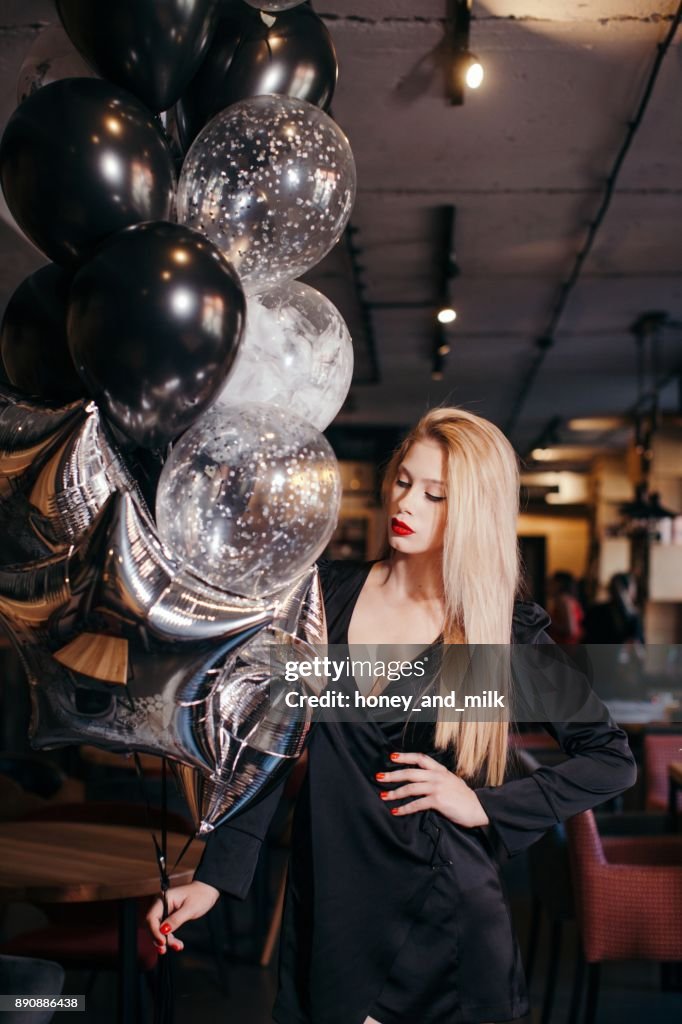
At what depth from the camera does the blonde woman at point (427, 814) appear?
4.21ft

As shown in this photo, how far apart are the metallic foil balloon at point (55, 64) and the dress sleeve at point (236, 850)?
1.11m

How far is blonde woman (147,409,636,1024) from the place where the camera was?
128 centimetres

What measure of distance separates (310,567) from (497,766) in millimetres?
420

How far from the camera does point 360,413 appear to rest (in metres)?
9.41

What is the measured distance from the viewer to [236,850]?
1.31 metres

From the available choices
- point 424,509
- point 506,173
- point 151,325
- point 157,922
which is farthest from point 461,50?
point 157,922

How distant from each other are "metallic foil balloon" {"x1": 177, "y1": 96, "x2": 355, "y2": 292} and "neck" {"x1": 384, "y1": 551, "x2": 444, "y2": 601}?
0.50 metres

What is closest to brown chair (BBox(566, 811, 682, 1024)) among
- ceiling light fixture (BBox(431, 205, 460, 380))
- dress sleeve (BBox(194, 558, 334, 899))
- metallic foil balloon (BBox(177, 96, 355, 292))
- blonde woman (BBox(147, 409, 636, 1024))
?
blonde woman (BBox(147, 409, 636, 1024))

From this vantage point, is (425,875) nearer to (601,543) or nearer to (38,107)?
(38,107)

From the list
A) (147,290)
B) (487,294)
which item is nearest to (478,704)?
(147,290)

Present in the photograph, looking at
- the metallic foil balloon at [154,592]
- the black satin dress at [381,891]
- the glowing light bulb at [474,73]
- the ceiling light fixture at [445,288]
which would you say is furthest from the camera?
the ceiling light fixture at [445,288]

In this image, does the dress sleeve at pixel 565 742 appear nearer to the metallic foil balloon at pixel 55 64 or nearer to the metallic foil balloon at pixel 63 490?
the metallic foil balloon at pixel 63 490

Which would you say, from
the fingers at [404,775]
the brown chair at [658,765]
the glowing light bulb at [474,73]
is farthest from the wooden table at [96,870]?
the glowing light bulb at [474,73]
